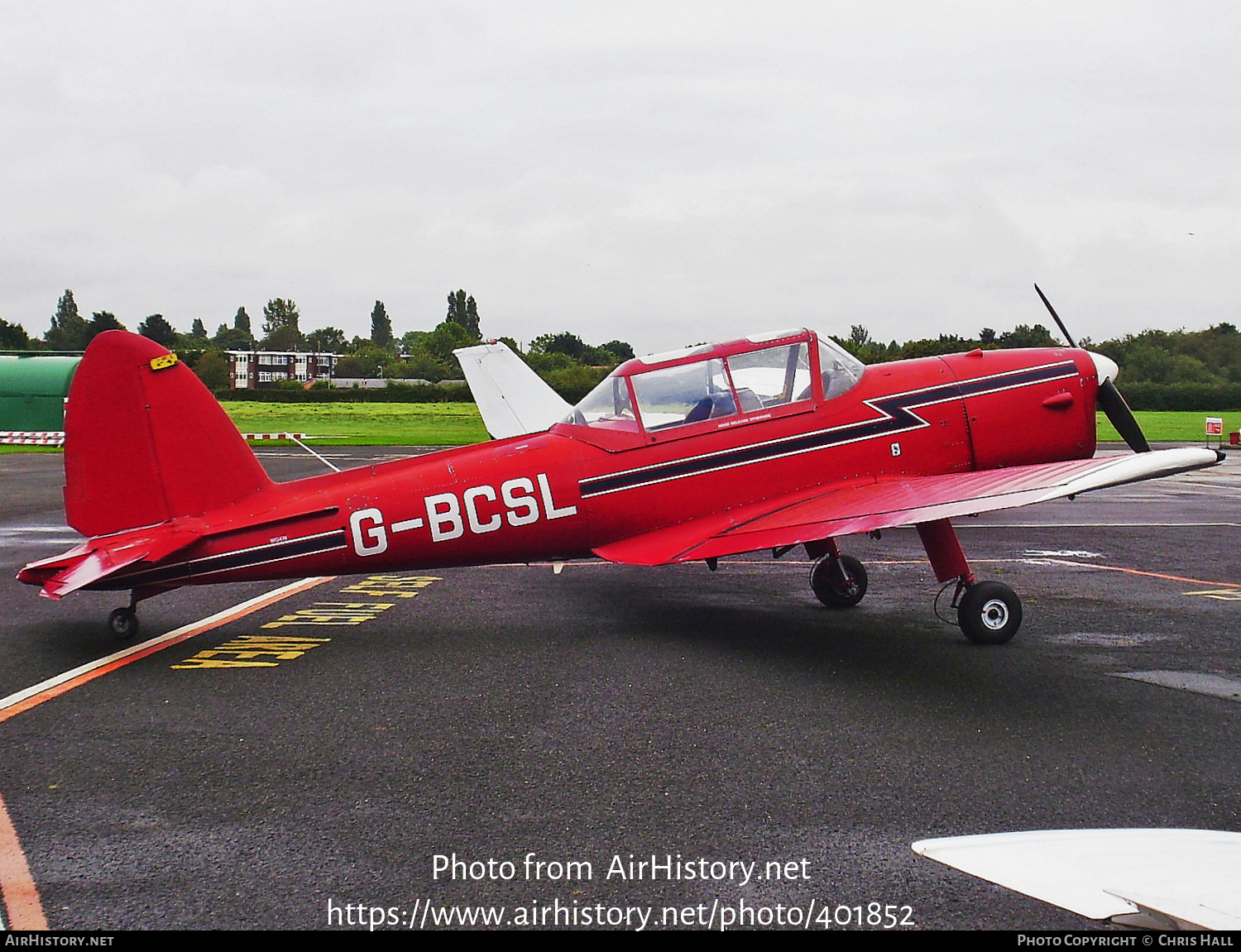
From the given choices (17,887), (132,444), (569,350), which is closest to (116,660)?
(132,444)

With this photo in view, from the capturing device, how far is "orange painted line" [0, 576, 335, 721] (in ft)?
19.4

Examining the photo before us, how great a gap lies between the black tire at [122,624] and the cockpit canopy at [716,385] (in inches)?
152

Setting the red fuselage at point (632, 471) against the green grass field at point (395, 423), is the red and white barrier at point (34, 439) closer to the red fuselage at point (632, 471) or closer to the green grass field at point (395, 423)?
the green grass field at point (395, 423)

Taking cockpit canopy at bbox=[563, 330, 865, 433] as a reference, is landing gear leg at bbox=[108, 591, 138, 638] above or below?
below

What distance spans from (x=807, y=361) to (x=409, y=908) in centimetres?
586

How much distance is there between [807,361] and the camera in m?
8.15

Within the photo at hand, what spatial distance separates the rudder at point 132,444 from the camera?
23.6 feet

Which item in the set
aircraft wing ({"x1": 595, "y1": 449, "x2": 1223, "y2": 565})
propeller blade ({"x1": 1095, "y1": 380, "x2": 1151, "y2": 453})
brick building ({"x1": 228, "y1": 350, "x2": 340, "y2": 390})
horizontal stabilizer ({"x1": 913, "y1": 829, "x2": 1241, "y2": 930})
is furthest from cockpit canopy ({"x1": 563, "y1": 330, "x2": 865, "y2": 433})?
brick building ({"x1": 228, "y1": 350, "x2": 340, "y2": 390})

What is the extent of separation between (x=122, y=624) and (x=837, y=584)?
6.08 meters

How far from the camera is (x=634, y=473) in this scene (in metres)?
7.95

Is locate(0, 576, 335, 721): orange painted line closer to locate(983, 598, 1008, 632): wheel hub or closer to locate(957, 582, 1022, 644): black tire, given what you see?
locate(957, 582, 1022, 644): black tire

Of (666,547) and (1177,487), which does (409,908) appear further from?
(1177,487)

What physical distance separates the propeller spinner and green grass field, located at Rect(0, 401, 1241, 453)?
29.8 metres

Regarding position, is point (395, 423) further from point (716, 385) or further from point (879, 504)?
point (879, 504)
